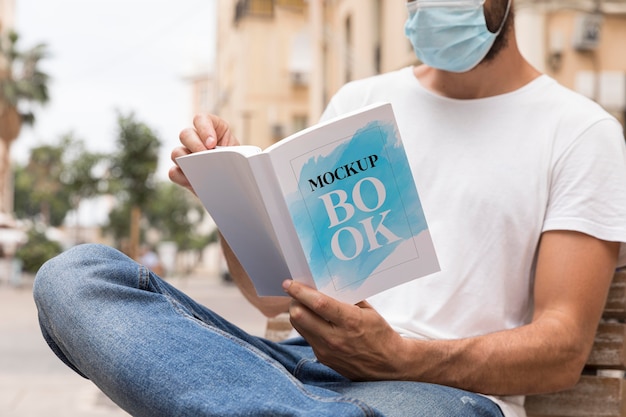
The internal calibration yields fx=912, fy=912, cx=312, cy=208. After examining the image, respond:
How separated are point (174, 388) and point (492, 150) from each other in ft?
3.52

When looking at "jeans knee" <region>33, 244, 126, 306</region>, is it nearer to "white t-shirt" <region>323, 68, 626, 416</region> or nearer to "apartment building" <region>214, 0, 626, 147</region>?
"white t-shirt" <region>323, 68, 626, 416</region>

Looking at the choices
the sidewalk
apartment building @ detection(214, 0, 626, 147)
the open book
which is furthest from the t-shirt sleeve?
apartment building @ detection(214, 0, 626, 147)

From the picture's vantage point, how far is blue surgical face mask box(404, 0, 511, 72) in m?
2.37

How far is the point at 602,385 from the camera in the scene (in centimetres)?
221

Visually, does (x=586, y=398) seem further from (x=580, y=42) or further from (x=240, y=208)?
(x=580, y=42)

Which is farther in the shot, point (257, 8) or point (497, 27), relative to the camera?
point (257, 8)

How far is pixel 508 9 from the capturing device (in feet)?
8.01

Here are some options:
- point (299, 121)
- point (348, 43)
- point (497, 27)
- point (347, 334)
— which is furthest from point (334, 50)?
point (347, 334)

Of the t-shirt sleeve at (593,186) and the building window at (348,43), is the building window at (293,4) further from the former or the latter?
the t-shirt sleeve at (593,186)

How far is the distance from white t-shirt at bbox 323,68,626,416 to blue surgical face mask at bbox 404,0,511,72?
0.74 feet

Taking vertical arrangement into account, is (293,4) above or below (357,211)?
below

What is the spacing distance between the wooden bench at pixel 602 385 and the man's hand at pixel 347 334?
0.62 meters

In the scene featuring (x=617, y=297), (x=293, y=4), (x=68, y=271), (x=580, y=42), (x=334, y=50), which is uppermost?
(x=68, y=271)

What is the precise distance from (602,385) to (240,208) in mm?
1048
